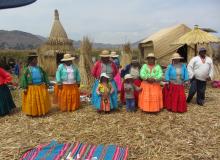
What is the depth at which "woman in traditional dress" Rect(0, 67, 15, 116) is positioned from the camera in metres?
6.86

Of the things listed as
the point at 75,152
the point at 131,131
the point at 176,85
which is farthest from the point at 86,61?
the point at 75,152

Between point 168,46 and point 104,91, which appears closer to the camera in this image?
point 104,91

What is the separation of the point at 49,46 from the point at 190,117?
11854 millimetres

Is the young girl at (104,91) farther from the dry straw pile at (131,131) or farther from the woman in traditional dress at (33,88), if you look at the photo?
the woman in traditional dress at (33,88)

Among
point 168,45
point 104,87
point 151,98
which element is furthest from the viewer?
point 168,45

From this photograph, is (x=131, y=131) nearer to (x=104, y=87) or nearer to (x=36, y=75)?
(x=104, y=87)

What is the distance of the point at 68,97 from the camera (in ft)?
23.1

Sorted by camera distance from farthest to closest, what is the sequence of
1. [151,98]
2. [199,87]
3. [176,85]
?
[199,87], [176,85], [151,98]

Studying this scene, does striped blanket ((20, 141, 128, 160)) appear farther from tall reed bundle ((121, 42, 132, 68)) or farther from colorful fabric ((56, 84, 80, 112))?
tall reed bundle ((121, 42, 132, 68))

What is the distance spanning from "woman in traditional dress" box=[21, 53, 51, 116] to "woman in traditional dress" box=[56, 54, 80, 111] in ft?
1.36

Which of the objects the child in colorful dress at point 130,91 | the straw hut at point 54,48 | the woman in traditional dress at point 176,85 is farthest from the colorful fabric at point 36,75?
the straw hut at point 54,48

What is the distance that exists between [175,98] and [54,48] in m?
11.1

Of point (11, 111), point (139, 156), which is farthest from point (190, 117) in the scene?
point (11, 111)

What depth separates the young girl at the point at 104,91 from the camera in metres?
6.74
